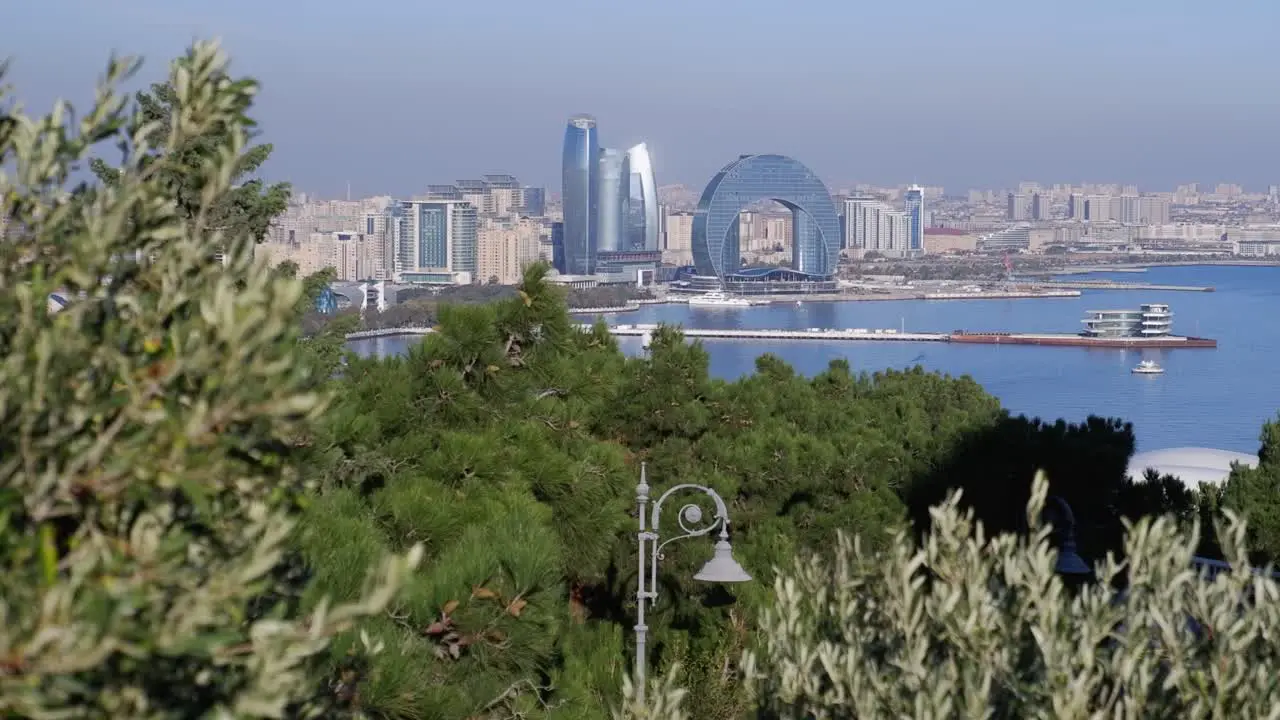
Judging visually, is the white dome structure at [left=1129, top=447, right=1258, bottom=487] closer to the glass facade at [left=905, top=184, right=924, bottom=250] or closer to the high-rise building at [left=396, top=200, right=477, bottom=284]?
the high-rise building at [left=396, top=200, right=477, bottom=284]

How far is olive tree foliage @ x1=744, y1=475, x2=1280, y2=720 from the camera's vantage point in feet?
3.96

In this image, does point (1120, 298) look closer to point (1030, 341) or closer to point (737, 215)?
point (737, 215)

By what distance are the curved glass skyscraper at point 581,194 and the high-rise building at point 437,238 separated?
379 cm

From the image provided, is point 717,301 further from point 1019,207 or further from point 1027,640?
point 1019,207

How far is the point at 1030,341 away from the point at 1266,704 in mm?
31923

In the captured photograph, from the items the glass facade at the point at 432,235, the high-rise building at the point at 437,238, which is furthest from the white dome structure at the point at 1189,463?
the glass facade at the point at 432,235

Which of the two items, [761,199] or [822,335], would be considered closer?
[822,335]

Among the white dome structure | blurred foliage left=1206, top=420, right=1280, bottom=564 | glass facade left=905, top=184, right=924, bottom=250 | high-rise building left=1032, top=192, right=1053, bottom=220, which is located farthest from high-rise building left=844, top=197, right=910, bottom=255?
blurred foliage left=1206, top=420, right=1280, bottom=564

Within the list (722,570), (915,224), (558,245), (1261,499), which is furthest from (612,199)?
(722,570)

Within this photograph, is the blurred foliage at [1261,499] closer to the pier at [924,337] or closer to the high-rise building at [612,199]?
the pier at [924,337]

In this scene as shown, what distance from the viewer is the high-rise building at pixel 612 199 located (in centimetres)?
5206

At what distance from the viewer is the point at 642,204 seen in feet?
178

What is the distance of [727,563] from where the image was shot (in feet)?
9.64

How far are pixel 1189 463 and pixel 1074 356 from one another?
1985cm
